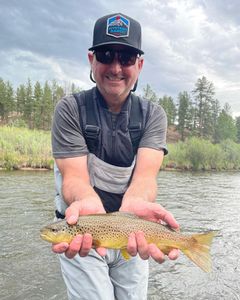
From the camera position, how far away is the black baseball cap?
3.20m

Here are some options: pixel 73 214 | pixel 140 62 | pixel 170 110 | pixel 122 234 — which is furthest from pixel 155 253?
pixel 170 110

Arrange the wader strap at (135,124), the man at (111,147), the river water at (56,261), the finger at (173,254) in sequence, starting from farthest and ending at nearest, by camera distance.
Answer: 1. the river water at (56,261)
2. the wader strap at (135,124)
3. the man at (111,147)
4. the finger at (173,254)

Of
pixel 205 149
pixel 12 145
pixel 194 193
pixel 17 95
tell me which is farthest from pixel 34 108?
A: pixel 194 193

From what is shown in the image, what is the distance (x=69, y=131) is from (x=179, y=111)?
285 ft

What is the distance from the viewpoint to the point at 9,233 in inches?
355

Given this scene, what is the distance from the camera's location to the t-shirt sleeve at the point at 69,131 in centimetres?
325

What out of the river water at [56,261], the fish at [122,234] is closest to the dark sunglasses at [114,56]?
the fish at [122,234]

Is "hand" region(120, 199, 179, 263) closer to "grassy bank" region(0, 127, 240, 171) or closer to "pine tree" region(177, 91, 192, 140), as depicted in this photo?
"grassy bank" region(0, 127, 240, 171)

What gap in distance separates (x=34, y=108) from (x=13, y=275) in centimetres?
7612

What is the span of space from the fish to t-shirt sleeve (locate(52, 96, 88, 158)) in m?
0.68

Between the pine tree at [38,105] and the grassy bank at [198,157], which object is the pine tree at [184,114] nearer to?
the pine tree at [38,105]

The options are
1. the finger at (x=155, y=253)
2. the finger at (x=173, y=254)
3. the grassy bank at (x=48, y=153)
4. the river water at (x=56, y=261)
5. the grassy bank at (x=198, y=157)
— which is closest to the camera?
the finger at (x=155, y=253)

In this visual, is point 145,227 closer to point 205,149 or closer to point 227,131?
point 205,149

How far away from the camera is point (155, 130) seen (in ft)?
11.6
